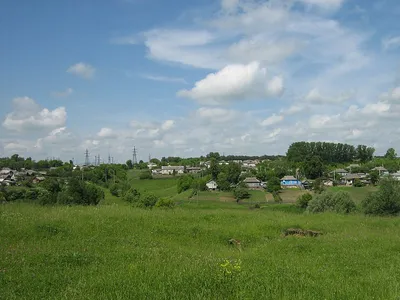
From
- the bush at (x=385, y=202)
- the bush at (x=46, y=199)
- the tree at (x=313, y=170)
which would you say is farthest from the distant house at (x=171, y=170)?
the bush at (x=385, y=202)

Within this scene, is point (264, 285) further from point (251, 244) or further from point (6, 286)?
point (251, 244)

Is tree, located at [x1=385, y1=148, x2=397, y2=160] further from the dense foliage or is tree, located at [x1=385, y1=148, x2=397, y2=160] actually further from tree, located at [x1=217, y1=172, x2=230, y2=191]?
tree, located at [x1=217, y1=172, x2=230, y2=191]

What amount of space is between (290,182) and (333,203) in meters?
78.7

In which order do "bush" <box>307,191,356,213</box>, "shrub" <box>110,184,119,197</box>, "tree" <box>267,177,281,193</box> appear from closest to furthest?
"bush" <box>307,191,356,213</box> → "shrub" <box>110,184,119,197</box> → "tree" <box>267,177,281,193</box>

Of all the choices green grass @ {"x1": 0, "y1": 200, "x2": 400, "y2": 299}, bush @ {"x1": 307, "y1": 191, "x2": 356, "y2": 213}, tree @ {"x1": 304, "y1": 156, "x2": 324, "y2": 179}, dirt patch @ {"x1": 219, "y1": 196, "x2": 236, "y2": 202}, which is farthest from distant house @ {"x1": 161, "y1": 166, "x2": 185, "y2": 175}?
green grass @ {"x1": 0, "y1": 200, "x2": 400, "y2": 299}

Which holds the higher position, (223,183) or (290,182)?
(223,183)

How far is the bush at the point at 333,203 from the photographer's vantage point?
109 feet

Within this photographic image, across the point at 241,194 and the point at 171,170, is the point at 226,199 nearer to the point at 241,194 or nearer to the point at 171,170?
the point at 241,194

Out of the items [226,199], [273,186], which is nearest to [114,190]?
[226,199]

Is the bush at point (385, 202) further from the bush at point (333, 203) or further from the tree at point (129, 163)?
the tree at point (129, 163)

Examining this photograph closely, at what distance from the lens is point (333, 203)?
34.5 metres

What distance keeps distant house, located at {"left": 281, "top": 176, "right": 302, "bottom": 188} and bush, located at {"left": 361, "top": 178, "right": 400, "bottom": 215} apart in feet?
249

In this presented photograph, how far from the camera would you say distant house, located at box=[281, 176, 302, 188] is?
10831 cm

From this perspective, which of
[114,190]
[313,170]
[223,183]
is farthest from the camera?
[313,170]
